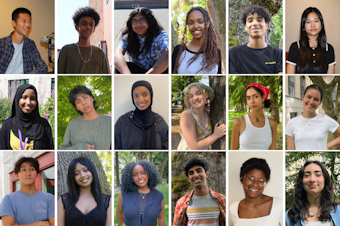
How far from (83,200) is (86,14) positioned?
5.80 feet

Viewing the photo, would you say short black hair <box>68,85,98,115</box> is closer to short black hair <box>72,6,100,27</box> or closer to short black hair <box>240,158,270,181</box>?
short black hair <box>72,6,100,27</box>

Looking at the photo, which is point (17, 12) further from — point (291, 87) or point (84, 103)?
point (291, 87)

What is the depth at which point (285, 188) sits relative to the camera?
305 centimetres

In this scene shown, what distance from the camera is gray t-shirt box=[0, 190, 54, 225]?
3.01 m

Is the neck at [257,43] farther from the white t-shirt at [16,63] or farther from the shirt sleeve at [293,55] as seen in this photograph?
the white t-shirt at [16,63]

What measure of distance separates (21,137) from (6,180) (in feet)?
1.44

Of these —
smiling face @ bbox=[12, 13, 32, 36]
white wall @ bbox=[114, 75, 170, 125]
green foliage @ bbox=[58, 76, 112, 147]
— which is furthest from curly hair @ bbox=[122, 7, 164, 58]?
smiling face @ bbox=[12, 13, 32, 36]

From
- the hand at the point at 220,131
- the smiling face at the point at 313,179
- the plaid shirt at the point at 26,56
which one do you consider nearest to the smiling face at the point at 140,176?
the hand at the point at 220,131

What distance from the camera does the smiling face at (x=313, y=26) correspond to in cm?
311

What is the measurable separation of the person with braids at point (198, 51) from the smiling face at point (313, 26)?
913 millimetres

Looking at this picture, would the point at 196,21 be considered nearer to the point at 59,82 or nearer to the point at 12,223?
the point at 59,82

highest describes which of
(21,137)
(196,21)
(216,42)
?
(196,21)

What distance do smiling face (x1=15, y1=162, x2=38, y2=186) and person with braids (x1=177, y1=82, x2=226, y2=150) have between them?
55.4 inches

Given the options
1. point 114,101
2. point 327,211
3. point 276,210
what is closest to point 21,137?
point 114,101
